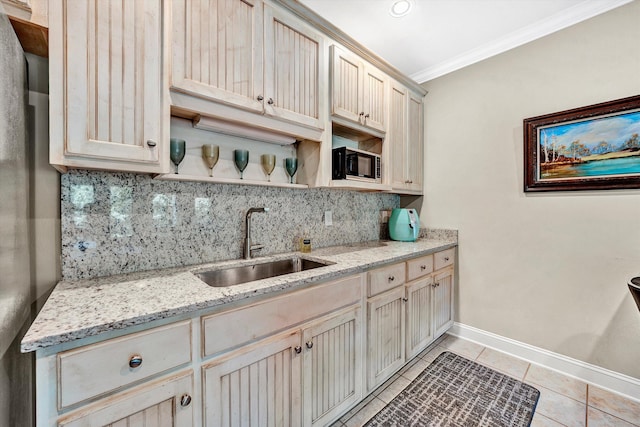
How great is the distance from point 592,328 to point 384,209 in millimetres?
1805

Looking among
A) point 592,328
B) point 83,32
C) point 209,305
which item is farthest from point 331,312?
point 592,328

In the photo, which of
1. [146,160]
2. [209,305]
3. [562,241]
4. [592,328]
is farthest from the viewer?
[562,241]

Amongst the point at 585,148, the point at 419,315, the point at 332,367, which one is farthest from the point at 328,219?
the point at 585,148

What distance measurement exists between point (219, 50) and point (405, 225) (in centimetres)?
207

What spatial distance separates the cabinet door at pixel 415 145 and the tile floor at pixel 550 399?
160cm

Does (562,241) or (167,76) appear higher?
(167,76)

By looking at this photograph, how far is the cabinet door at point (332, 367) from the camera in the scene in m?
1.34

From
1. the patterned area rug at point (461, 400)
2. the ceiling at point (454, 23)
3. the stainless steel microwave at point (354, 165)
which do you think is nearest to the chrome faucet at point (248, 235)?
the stainless steel microwave at point (354, 165)

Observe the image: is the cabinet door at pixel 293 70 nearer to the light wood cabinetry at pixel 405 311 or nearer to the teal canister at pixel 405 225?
the light wood cabinetry at pixel 405 311

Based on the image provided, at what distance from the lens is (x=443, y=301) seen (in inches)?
96.7

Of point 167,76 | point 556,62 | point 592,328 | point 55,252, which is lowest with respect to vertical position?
point 592,328

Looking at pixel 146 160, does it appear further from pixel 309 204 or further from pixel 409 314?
pixel 409 314

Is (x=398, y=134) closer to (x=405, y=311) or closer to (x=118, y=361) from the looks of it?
(x=405, y=311)

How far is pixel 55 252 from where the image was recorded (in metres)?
1.20
